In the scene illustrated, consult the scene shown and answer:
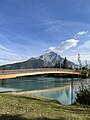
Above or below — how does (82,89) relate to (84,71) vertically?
below

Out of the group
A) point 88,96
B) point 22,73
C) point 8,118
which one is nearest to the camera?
point 8,118

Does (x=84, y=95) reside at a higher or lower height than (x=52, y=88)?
higher

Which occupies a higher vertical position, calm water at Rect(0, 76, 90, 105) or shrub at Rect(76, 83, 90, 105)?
shrub at Rect(76, 83, 90, 105)

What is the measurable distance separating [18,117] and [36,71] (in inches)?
1689

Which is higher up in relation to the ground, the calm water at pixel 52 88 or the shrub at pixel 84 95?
the shrub at pixel 84 95

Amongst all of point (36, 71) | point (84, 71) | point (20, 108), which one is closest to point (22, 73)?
point (36, 71)

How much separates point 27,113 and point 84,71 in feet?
22.3

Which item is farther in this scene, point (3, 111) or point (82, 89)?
point (82, 89)

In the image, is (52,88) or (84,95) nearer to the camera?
(84,95)

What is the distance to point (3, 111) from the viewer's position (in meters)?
6.69

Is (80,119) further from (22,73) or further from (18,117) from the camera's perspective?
(22,73)

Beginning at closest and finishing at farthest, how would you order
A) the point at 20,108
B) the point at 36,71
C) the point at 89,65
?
the point at 20,108 < the point at 89,65 < the point at 36,71

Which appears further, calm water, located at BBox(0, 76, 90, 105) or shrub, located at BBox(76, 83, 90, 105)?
calm water, located at BBox(0, 76, 90, 105)

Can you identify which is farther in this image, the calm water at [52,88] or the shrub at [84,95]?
the calm water at [52,88]
